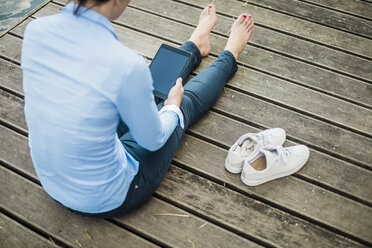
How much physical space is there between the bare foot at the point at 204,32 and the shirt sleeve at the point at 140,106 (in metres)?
0.90

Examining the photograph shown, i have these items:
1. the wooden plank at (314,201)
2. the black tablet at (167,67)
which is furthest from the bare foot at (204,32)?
the wooden plank at (314,201)

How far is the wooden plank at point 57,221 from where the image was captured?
119 centimetres

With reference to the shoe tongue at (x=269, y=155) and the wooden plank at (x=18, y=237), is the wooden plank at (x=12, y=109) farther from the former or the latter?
the shoe tongue at (x=269, y=155)

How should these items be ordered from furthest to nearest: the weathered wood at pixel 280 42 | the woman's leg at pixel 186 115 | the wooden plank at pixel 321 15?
the wooden plank at pixel 321 15 < the weathered wood at pixel 280 42 < the woman's leg at pixel 186 115

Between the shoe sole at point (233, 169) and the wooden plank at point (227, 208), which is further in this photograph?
A: the shoe sole at point (233, 169)

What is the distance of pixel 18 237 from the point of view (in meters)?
1.19

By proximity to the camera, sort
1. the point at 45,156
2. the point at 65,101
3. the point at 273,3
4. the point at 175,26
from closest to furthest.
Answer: the point at 65,101 → the point at 45,156 → the point at 175,26 → the point at 273,3

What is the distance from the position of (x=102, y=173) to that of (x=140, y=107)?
0.29m

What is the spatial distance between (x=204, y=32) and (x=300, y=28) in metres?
0.63

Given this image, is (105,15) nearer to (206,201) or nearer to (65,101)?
(65,101)

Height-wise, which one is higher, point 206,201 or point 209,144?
point 209,144

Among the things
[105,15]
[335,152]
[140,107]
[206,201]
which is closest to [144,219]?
[206,201]

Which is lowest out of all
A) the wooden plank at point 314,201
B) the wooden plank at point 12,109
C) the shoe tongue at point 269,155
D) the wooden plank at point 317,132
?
the wooden plank at point 12,109

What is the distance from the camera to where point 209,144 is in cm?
147
